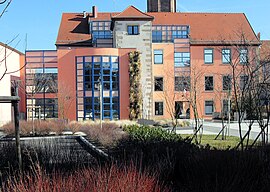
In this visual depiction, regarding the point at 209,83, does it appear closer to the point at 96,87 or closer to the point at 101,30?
the point at 96,87

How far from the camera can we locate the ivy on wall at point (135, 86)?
111 feet

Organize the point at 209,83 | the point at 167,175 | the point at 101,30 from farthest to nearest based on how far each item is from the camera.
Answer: the point at 101,30 → the point at 209,83 → the point at 167,175

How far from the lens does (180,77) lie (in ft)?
121

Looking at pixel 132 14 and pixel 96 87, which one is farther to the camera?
pixel 132 14

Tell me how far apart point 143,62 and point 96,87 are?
18.2 feet

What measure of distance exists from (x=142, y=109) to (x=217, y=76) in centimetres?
951

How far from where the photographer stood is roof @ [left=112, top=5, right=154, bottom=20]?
3591 cm

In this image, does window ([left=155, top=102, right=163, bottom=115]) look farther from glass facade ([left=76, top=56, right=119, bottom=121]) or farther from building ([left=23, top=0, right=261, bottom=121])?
glass facade ([left=76, top=56, right=119, bottom=121])

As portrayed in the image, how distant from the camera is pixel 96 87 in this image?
33812mm

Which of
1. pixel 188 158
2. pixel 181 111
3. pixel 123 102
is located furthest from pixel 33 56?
pixel 188 158

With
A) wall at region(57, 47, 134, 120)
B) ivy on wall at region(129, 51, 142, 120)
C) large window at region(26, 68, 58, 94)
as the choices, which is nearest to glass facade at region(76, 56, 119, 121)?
wall at region(57, 47, 134, 120)

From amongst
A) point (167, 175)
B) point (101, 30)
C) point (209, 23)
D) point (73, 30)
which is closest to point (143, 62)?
point (101, 30)

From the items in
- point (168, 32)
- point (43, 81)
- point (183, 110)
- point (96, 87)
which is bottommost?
point (183, 110)

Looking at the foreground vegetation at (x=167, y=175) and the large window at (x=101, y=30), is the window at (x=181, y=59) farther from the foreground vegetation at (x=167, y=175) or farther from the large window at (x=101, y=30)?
the foreground vegetation at (x=167, y=175)
